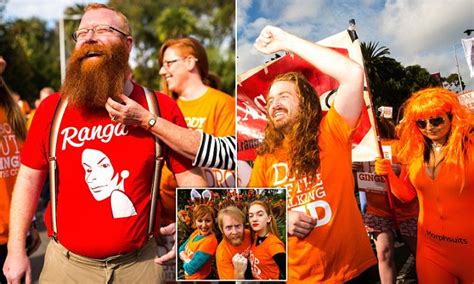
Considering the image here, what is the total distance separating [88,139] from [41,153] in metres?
0.24

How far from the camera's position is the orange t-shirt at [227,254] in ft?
8.31

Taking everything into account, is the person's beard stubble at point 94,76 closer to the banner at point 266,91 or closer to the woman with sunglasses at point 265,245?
the banner at point 266,91

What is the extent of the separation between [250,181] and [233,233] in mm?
252

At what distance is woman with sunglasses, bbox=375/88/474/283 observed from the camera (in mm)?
2396

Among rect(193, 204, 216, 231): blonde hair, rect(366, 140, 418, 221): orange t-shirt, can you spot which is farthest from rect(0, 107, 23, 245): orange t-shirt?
rect(366, 140, 418, 221): orange t-shirt

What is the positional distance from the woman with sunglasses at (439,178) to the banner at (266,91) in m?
0.14

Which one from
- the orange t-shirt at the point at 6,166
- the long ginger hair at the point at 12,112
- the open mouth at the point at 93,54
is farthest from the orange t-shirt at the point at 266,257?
the long ginger hair at the point at 12,112

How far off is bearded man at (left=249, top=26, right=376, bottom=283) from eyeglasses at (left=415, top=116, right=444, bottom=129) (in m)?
0.28

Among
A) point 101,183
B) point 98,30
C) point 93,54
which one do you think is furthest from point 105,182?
point 98,30

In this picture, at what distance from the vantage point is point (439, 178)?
7.97 ft

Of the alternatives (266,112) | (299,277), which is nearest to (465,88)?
(266,112)

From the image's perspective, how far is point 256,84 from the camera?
256 centimetres

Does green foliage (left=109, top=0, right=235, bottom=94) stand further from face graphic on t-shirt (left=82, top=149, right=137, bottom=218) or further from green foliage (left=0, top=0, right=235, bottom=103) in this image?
face graphic on t-shirt (left=82, top=149, right=137, bottom=218)

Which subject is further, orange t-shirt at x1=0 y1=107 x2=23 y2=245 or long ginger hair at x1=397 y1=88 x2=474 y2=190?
orange t-shirt at x1=0 y1=107 x2=23 y2=245
